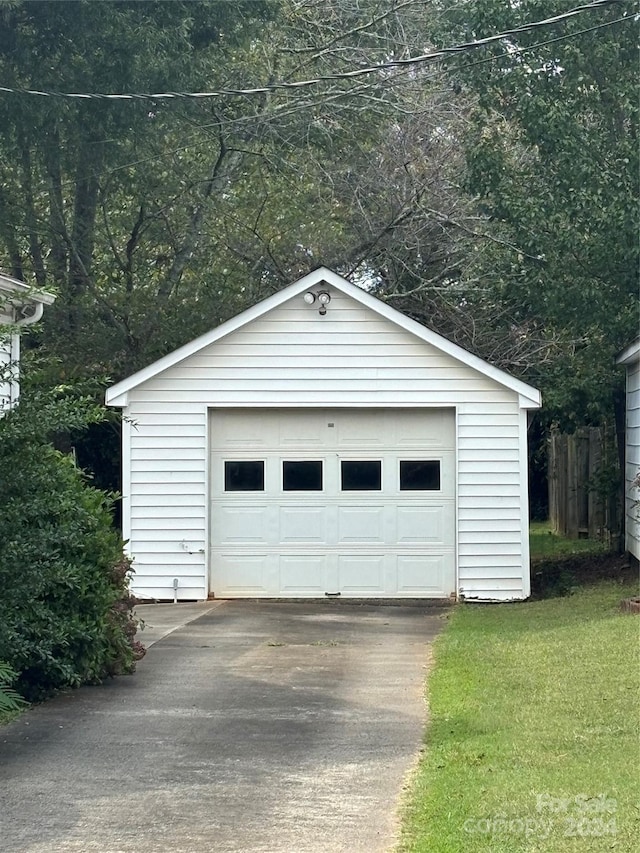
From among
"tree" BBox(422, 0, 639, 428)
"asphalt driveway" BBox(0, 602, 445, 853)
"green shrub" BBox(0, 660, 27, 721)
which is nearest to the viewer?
"asphalt driveway" BBox(0, 602, 445, 853)

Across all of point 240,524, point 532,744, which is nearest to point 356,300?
point 240,524

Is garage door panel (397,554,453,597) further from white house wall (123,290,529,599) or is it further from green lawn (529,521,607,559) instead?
green lawn (529,521,607,559)

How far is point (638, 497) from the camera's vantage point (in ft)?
51.6

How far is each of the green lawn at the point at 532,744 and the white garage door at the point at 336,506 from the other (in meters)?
3.43

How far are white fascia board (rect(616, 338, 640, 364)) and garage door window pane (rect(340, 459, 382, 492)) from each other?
353 centimetres

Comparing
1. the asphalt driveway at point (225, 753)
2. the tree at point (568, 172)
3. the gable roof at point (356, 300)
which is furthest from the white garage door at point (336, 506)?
the asphalt driveway at point (225, 753)

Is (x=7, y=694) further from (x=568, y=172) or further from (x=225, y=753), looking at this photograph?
(x=568, y=172)

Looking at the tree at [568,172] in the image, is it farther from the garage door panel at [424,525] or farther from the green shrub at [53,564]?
the green shrub at [53,564]

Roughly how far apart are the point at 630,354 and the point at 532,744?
9.51 m

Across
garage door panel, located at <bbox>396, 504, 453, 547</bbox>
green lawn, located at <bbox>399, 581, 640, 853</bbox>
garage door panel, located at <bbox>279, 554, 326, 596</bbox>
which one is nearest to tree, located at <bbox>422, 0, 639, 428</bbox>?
garage door panel, located at <bbox>396, 504, 453, 547</bbox>

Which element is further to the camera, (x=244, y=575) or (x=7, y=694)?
(x=244, y=575)

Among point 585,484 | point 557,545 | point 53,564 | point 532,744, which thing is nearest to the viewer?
point 532,744

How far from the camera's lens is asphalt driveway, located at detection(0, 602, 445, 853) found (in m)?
5.50

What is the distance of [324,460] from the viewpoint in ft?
49.4
